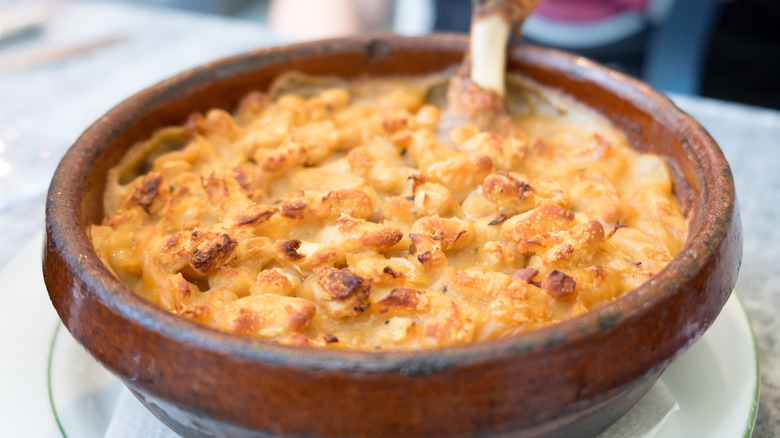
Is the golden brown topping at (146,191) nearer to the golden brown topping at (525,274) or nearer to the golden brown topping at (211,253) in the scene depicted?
the golden brown topping at (211,253)

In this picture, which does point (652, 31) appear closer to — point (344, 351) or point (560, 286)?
point (560, 286)

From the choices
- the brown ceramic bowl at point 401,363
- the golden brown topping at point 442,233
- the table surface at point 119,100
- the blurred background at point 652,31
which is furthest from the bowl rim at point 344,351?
the blurred background at point 652,31

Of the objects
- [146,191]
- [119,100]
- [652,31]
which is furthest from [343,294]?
[652,31]

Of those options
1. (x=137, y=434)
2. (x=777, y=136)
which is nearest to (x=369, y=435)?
(x=137, y=434)

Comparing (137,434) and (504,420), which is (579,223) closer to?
(504,420)

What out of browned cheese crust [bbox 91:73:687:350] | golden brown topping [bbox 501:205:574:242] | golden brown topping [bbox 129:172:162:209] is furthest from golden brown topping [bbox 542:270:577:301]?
golden brown topping [bbox 129:172:162:209]

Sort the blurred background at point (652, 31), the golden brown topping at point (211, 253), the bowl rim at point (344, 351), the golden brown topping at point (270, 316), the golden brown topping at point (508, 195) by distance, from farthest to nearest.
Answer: the blurred background at point (652, 31)
the golden brown topping at point (508, 195)
the golden brown topping at point (211, 253)
the golden brown topping at point (270, 316)
the bowl rim at point (344, 351)
